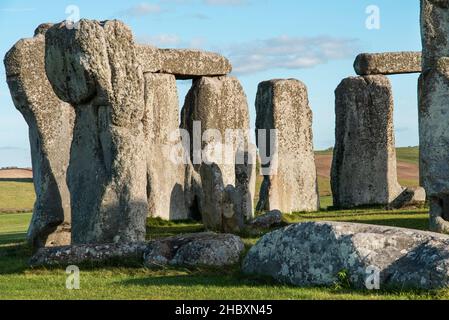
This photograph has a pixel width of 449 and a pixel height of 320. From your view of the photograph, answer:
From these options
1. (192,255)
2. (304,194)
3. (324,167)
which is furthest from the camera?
(324,167)

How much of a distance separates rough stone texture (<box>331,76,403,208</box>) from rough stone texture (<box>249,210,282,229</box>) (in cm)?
948

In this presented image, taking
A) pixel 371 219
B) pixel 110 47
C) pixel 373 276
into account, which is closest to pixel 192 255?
pixel 373 276

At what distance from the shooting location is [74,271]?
1299 cm

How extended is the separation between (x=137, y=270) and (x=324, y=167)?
36737 mm

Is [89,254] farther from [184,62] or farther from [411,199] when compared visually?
[184,62]

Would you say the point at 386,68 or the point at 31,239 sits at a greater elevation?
the point at 386,68

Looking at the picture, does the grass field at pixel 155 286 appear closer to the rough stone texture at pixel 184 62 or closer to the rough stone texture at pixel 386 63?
the rough stone texture at pixel 184 62

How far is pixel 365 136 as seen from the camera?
29.9 metres

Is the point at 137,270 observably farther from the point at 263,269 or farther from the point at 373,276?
the point at 373,276

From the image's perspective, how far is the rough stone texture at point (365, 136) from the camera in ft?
97.9

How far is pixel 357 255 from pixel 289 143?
18.2 m

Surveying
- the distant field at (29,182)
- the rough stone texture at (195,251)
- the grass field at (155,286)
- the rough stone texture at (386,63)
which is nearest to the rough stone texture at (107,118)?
the grass field at (155,286)

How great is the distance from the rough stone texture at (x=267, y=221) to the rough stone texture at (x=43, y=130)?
372 cm

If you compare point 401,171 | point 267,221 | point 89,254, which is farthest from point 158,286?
point 401,171
